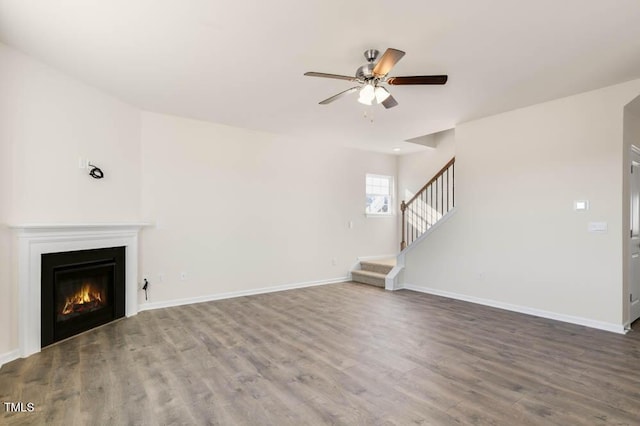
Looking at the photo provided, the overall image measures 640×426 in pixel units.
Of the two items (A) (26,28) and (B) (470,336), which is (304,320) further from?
(A) (26,28)

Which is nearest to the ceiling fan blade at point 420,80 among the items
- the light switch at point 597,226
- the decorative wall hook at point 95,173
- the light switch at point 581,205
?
A: the light switch at point 581,205

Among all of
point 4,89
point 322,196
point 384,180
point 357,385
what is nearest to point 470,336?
point 357,385

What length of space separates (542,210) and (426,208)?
113 inches

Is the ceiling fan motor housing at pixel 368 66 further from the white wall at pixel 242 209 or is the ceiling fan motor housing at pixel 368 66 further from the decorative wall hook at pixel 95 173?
the decorative wall hook at pixel 95 173

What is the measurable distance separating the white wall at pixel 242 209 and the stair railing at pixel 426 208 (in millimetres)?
900

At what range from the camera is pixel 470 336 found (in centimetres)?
345

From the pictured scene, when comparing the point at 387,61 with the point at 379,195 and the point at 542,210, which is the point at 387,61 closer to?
the point at 542,210

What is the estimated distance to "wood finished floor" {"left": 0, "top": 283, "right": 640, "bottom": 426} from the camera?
2.07 metres

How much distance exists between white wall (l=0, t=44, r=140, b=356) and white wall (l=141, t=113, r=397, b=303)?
47 cm

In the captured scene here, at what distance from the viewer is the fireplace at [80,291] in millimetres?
3186

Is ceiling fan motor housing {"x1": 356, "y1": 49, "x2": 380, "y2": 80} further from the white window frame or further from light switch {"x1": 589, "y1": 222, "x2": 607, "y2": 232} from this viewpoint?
the white window frame

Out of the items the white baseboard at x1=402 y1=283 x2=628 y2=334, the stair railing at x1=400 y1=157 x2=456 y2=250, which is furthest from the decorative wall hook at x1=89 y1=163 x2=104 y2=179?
the stair railing at x1=400 y1=157 x2=456 y2=250

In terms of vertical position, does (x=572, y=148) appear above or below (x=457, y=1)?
below

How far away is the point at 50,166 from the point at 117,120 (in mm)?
1055
